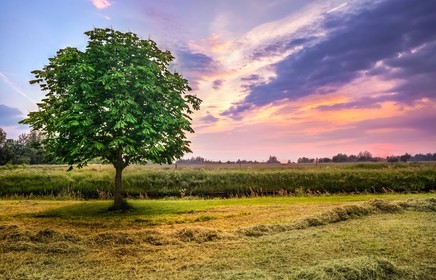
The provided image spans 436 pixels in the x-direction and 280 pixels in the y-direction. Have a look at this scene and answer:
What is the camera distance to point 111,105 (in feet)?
49.5

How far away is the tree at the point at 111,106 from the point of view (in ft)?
49.6

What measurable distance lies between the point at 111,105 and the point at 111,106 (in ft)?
0.32

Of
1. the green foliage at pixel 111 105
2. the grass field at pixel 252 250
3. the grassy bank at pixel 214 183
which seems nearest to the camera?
the grass field at pixel 252 250

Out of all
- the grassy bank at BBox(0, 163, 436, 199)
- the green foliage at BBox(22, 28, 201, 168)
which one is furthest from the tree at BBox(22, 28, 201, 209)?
the grassy bank at BBox(0, 163, 436, 199)

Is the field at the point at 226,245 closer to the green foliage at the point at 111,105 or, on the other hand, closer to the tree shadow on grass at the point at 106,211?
the tree shadow on grass at the point at 106,211

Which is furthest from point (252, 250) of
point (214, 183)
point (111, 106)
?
point (214, 183)

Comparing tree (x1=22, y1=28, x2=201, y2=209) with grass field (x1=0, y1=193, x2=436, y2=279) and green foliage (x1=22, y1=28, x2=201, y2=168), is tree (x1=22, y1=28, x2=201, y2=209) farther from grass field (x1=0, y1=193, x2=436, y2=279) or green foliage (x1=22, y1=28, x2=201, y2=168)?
grass field (x1=0, y1=193, x2=436, y2=279)

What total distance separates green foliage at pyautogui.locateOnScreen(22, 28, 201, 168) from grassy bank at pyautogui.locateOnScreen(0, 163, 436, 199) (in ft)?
40.0

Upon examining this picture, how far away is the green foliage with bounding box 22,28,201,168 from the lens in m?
15.1

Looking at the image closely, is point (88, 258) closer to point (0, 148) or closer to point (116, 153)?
point (116, 153)

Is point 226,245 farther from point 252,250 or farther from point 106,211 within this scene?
point 106,211

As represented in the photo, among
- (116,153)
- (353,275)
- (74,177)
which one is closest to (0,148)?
(74,177)

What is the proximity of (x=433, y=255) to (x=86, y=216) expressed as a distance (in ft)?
45.7

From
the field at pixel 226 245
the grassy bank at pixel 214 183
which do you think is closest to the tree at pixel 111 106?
the field at pixel 226 245
